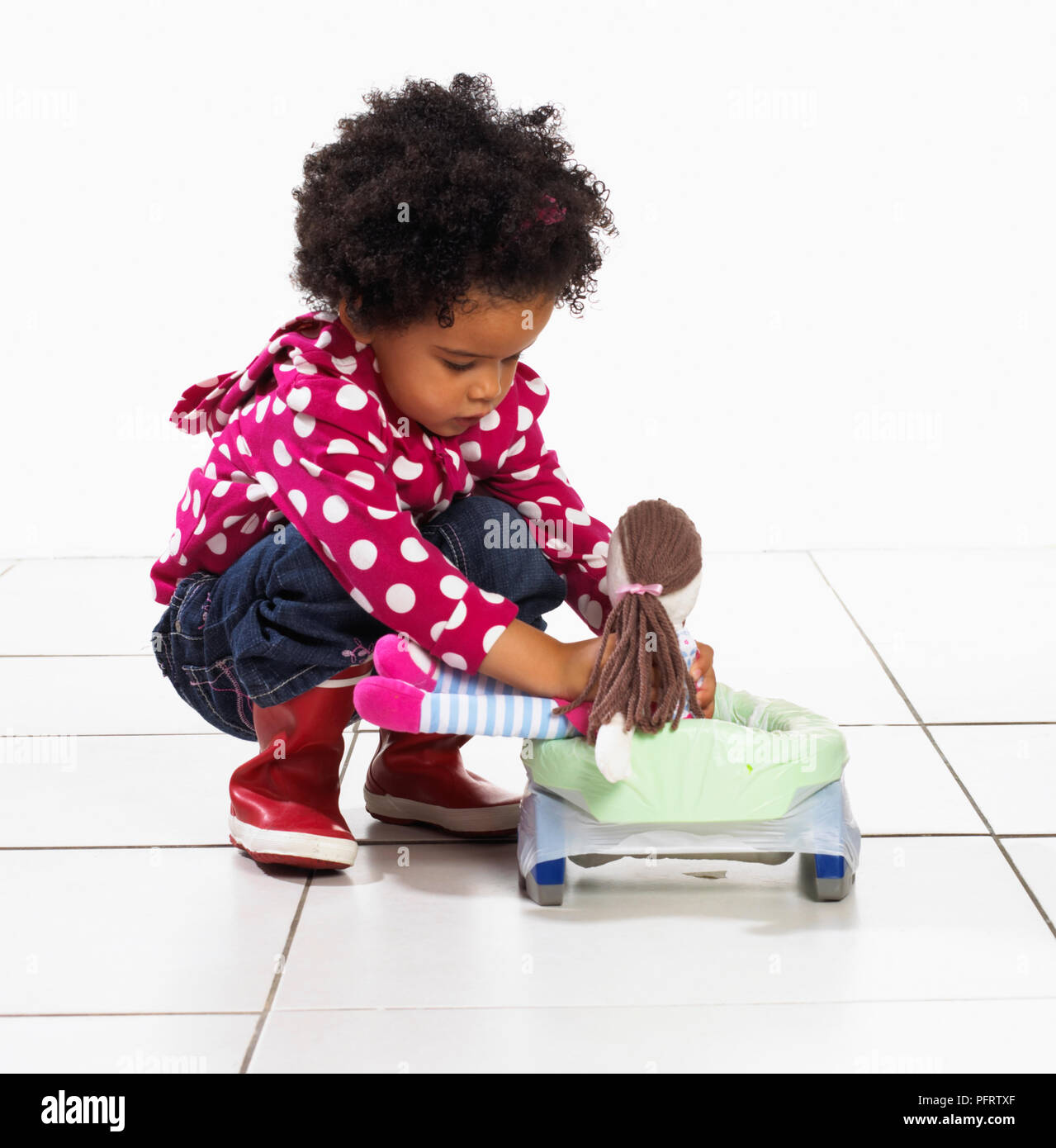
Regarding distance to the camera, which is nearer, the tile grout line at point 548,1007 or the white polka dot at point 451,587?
the tile grout line at point 548,1007

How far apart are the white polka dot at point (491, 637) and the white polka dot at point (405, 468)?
0.49ft

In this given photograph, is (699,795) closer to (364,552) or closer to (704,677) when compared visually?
(704,677)

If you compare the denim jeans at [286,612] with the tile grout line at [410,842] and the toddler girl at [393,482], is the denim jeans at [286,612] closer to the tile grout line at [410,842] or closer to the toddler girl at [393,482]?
the toddler girl at [393,482]

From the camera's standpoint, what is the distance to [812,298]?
7.29 feet

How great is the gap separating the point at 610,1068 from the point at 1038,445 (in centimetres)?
171

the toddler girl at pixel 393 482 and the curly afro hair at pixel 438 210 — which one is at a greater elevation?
the curly afro hair at pixel 438 210

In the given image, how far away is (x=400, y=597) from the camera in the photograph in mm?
1033

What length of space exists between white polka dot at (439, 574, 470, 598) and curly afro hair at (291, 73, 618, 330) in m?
0.18

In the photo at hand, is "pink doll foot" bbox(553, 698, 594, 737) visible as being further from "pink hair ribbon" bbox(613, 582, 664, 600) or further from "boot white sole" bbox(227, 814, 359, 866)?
"boot white sole" bbox(227, 814, 359, 866)

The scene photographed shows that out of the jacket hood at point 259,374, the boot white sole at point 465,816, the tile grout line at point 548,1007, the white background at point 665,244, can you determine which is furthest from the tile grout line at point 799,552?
the tile grout line at point 548,1007

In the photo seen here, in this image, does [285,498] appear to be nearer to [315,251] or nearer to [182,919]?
[315,251]

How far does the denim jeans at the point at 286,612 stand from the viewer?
1.11 metres

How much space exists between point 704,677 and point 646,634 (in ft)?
0.37
